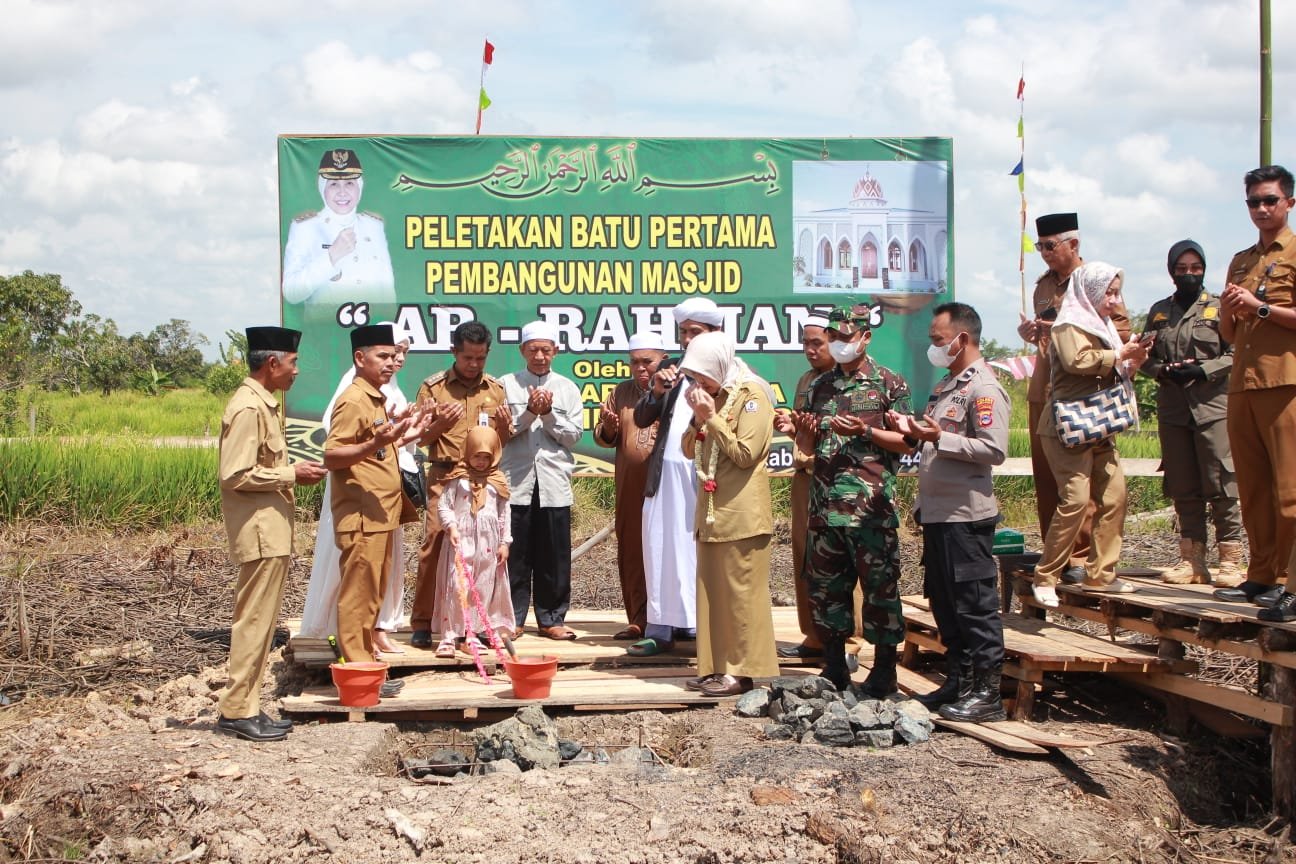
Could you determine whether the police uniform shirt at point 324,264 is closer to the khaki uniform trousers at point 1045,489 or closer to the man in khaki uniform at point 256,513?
the man in khaki uniform at point 256,513

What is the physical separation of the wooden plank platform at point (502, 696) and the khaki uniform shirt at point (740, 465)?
0.81 metres

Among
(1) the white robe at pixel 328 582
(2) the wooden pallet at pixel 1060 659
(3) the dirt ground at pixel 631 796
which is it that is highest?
(1) the white robe at pixel 328 582

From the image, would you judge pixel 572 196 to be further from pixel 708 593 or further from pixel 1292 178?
pixel 1292 178

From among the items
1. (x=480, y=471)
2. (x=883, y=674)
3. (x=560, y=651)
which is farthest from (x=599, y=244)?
(x=883, y=674)

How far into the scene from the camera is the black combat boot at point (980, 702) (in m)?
5.69

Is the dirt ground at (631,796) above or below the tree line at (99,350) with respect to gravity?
below

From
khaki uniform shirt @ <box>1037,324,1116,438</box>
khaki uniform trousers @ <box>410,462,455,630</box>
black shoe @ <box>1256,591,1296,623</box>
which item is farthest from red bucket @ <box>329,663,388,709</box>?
black shoe @ <box>1256,591,1296,623</box>

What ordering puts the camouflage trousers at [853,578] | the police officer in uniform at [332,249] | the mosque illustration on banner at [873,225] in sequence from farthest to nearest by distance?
the mosque illustration on banner at [873,225] < the police officer in uniform at [332,249] < the camouflage trousers at [853,578]

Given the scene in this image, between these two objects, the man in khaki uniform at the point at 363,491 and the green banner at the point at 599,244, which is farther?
the green banner at the point at 599,244

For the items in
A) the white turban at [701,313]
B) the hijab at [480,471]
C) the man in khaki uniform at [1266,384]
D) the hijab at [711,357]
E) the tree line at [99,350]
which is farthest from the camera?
the tree line at [99,350]

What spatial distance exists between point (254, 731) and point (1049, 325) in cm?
437

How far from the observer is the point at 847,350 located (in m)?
5.81

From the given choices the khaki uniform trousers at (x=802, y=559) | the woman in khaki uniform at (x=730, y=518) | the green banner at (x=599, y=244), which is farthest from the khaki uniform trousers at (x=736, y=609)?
the green banner at (x=599, y=244)

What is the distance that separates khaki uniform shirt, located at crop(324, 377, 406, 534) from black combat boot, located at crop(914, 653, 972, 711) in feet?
9.03
